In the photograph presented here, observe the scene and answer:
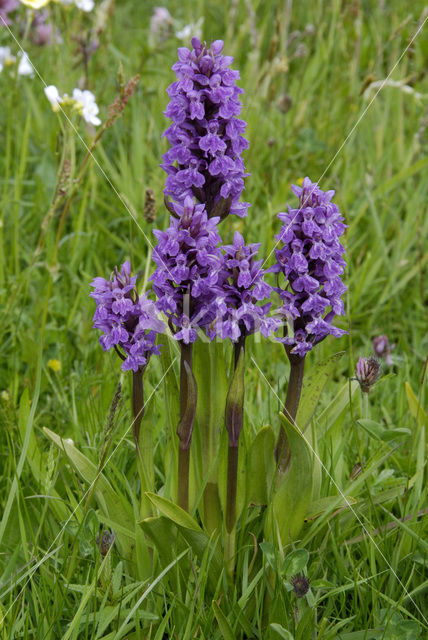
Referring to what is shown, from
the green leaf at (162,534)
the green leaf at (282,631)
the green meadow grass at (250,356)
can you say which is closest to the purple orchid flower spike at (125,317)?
the green meadow grass at (250,356)

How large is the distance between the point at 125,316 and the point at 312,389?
50 centimetres

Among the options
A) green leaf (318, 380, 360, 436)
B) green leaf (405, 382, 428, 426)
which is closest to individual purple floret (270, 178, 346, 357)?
green leaf (318, 380, 360, 436)

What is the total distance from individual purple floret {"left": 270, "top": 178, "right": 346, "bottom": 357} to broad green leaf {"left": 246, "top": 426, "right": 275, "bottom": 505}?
0.96ft

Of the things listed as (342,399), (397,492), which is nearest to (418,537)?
(397,492)

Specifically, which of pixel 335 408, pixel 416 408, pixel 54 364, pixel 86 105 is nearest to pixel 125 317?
pixel 335 408

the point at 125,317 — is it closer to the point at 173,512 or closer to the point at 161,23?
the point at 173,512

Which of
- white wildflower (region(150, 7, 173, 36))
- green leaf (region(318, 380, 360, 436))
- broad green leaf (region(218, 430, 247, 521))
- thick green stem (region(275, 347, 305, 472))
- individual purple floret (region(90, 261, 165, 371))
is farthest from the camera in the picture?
white wildflower (region(150, 7, 173, 36))

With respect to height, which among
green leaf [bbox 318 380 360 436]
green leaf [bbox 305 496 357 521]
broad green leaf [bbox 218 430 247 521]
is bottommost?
green leaf [bbox 305 496 357 521]

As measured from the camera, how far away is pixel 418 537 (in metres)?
1.70

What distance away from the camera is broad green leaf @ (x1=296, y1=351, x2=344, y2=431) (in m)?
1.69

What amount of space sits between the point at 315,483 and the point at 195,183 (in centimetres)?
82

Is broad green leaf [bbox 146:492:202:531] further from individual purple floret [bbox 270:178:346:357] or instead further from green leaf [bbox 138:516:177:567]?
individual purple floret [bbox 270:178:346:357]

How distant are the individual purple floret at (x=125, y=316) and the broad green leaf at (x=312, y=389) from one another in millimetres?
401

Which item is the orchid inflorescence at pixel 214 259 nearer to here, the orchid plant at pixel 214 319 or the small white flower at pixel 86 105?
the orchid plant at pixel 214 319
